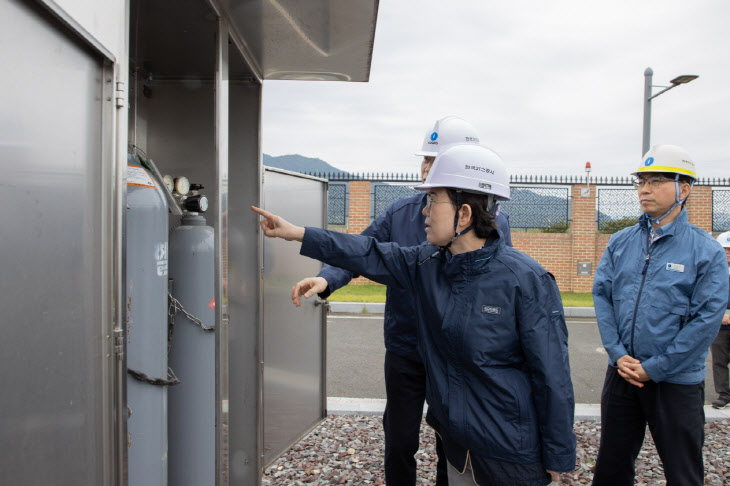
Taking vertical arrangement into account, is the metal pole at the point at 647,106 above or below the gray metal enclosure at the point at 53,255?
above

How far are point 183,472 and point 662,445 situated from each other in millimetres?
2327

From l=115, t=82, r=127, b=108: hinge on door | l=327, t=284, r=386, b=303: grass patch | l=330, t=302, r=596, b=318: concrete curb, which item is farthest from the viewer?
l=327, t=284, r=386, b=303: grass patch

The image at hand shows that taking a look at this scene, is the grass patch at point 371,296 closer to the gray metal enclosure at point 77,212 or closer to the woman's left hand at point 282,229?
the gray metal enclosure at point 77,212

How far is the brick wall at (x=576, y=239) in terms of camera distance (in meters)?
13.0

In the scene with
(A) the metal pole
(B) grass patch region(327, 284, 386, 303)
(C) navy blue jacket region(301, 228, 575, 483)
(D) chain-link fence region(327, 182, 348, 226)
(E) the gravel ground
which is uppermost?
(A) the metal pole

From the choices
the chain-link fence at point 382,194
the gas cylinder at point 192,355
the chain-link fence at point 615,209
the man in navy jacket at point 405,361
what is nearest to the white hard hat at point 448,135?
the man in navy jacket at point 405,361

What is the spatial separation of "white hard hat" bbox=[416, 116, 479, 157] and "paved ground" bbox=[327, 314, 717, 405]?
330cm

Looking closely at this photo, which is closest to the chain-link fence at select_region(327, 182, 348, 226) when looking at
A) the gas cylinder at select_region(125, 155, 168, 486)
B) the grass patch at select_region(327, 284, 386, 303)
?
the grass patch at select_region(327, 284, 386, 303)

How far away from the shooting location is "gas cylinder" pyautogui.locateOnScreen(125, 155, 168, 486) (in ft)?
6.86

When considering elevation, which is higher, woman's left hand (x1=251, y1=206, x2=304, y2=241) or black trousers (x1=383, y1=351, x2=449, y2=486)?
woman's left hand (x1=251, y1=206, x2=304, y2=241)

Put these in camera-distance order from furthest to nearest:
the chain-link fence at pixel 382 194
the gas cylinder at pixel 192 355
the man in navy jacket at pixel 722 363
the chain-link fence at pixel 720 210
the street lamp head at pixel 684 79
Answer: the chain-link fence at pixel 382 194, the chain-link fence at pixel 720 210, the street lamp head at pixel 684 79, the man in navy jacket at pixel 722 363, the gas cylinder at pixel 192 355

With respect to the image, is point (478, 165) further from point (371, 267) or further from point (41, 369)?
point (41, 369)

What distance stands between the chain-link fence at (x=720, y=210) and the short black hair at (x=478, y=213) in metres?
13.8

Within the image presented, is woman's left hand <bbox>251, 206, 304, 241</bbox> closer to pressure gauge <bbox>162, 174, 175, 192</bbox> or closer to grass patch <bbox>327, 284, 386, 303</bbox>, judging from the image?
pressure gauge <bbox>162, 174, 175, 192</bbox>
